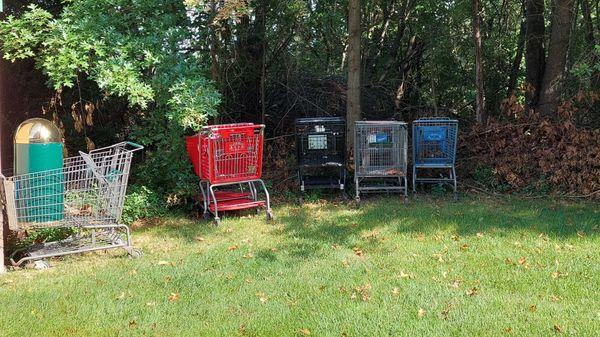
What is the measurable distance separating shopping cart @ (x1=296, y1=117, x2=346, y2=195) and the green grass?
65.5 inches

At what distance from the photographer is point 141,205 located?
7.74 metres

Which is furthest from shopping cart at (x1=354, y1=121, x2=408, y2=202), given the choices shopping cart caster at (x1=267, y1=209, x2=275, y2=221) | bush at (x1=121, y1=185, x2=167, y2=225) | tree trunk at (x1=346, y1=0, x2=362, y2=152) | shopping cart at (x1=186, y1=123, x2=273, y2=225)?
bush at (x1=121, y1=185, x2=167, y2=225)

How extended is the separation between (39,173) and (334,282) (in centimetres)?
323

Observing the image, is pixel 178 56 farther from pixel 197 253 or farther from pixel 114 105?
pixel 197 253

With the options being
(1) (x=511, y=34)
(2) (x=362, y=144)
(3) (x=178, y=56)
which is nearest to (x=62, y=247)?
(3) (x=178, y=56)

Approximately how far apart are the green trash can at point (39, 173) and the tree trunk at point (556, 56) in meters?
8.52

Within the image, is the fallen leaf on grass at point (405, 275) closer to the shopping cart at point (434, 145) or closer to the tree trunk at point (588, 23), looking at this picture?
the shopping cart at point (434, 145)

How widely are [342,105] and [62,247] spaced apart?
647 cm

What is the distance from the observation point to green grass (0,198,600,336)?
3.95 m

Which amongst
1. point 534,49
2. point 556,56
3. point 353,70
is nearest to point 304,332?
point 353,70

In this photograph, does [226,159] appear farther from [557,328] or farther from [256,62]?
[557,328]

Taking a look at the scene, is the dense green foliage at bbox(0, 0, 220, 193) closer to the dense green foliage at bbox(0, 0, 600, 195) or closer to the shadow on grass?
the dense green foliage at bbox(0, 0, 600, 195)

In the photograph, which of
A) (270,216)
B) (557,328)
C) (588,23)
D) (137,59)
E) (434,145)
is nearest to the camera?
(557,328)

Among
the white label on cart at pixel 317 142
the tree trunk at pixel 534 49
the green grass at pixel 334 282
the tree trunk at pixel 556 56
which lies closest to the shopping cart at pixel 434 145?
the white label on cart at pixel 317 142
